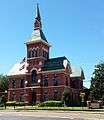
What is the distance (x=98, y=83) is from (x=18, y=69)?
25527 mm

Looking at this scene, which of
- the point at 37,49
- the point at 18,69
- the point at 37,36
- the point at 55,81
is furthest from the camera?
the point at 18,69

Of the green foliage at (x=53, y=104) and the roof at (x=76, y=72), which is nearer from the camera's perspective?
the green foliage at (x=53, y=104)

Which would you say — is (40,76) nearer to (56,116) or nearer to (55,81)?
(55,81)

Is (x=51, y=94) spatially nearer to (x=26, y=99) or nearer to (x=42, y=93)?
(x=42, y=93)

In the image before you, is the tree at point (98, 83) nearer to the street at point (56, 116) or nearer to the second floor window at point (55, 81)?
the second floor window at point (55, 81)

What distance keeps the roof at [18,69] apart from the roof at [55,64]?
6.42 metres

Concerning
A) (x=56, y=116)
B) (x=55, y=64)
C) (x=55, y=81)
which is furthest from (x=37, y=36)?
(x=56, y=116)

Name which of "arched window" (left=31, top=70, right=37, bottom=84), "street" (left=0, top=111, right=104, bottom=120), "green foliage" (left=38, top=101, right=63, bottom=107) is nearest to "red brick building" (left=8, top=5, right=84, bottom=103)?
"arched window" (left=31, top=70, right=37, bottom=84)

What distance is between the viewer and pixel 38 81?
7019 centimetres

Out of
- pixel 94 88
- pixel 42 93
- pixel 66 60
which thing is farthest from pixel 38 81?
pixel 94 88

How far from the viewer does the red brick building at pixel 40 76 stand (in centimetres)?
6850

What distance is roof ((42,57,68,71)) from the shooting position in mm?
68938

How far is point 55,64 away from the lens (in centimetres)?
6994

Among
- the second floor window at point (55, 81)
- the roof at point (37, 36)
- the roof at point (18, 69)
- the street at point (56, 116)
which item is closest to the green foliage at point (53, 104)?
the second floor window at point (55, 81)
